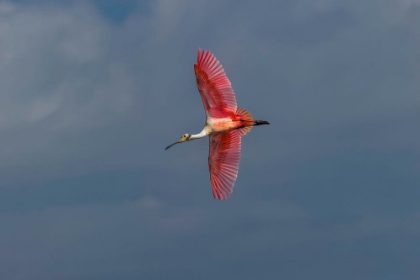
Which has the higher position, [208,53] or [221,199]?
[208,53]

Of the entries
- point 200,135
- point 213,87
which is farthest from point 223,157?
point 213,87

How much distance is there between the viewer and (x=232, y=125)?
186 feet

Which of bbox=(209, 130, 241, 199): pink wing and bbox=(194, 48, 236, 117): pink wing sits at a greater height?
bbox=(194, 48, 236, 117): pink wing

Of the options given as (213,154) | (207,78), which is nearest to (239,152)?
(213,154)

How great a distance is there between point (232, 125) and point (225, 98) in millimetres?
1399

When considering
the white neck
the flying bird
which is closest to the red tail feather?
the flying bird

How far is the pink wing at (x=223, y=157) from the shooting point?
58.0 metres

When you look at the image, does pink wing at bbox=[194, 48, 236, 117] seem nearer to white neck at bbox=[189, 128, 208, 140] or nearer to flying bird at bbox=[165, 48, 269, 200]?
flying bird at bbox=[165, 48, 269, 200]

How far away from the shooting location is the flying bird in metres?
55.3

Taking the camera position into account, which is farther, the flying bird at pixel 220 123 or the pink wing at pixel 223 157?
the pink wing at pixel 223 157

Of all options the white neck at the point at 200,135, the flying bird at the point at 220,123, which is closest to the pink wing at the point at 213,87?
the flying bird at the point at 220,123

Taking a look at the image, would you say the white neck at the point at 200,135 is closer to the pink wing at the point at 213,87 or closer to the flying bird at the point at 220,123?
the flying bird at the point at 220,123

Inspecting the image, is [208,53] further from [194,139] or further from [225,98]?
[194,139]

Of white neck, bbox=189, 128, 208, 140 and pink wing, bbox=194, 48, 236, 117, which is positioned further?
white neck, bbox=189, 128, 208, 140
